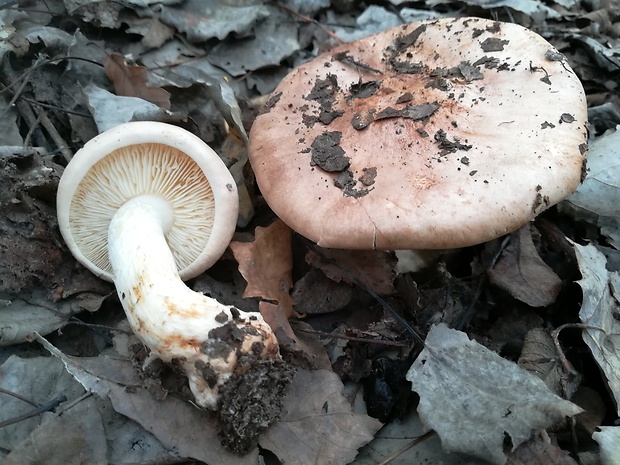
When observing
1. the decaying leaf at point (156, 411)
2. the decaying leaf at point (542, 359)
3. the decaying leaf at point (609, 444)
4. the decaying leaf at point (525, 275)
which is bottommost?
the decaying leaf at point (542, 359)

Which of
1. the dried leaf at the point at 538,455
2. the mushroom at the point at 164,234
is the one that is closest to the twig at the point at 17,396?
the mushroom at the point at 164,234

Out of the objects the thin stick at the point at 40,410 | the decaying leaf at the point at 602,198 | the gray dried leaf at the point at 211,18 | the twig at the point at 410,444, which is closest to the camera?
the thin stick at the point at 40,410

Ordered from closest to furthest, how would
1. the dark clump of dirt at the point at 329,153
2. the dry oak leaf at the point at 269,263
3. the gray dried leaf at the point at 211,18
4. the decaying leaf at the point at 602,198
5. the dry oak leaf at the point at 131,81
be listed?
1. the dark clump of dirt at the point at 329,153
2. the dry oak leaf at the point at 269,263
3. the decaying leaf at the point at 602,198
4. the dry oak leaf at the point at 131,81
5. the gray dried leaf at the point at 211,18

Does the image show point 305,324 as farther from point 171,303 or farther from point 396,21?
→ point 396,21

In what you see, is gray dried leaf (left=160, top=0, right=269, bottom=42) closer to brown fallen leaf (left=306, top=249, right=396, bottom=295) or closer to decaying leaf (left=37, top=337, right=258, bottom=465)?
brown fallen leaf (left=306, top=249, right=396, bottom=295)

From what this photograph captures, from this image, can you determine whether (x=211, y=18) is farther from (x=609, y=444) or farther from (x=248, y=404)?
(x=609, y=444)

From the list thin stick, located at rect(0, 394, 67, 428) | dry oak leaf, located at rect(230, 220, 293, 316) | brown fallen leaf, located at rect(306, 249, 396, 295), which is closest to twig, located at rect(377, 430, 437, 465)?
brown fallen leaf, located at rect(306, 249, 396, 295)

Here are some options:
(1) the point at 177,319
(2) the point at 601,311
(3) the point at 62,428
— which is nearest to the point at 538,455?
(2) the point at 601,311

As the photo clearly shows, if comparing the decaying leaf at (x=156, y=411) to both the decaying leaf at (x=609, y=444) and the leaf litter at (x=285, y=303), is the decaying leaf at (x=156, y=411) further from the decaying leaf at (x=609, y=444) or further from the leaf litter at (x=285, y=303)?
the decaying leaf at (x=609, y=444)
